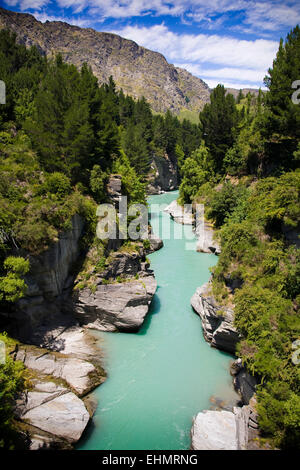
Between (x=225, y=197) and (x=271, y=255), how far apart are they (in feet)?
54.2

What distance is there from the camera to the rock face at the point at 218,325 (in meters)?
15.8

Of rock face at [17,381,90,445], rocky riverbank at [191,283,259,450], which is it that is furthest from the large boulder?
rock face at [17,381,90,445]

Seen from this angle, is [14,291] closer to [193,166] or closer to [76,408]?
[76,408]

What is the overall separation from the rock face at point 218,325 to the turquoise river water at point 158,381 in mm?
607

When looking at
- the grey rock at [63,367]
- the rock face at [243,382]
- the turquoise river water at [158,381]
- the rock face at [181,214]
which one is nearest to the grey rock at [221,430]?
the turquoise river water at [158,381]

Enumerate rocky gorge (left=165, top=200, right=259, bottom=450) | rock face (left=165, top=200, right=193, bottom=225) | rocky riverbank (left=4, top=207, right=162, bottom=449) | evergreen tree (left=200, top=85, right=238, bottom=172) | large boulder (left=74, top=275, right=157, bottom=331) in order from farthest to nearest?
rock face (left=165, top=200, right=193, bottom=225) → evergreen tree (left=200, top=85, right=238, bottom=172) → large boulder (left=74, top=275, right=157, bottom=331) → rocky riverbank (left=4, top=207, right=162, bottom=449) → rocky gorge (left=165, top=200, right=259, bottom=450)

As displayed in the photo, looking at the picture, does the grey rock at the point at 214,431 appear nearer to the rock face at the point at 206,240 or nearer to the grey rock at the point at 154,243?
the rock face at the point at 206,240

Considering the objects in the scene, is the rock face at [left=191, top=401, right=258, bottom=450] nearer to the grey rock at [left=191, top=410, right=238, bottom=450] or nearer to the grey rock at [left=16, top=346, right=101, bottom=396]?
the grey rock at [left=191, top=410, right=238, bottom=450]

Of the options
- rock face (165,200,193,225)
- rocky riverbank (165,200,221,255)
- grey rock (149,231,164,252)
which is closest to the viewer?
rocky riverbank (165,200,221,255)

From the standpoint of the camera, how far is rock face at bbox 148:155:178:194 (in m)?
67.1

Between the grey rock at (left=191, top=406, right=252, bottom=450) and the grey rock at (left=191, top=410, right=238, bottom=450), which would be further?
the grey rock at (left=191, top=410, right=238, bottom=450)

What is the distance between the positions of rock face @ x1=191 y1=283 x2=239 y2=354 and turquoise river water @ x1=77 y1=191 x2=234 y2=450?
Answer: 607 millimetres
